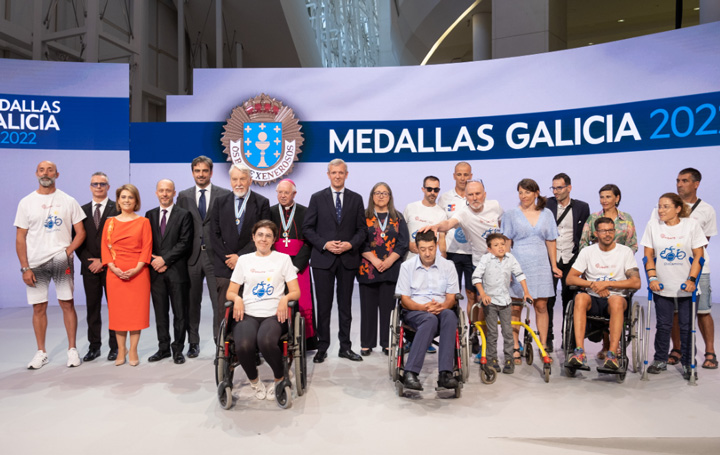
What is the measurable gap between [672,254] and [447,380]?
171 cm

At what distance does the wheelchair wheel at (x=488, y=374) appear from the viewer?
3.59 metres

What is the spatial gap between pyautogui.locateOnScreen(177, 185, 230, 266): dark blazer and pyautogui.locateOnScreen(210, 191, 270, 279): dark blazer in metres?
0.19

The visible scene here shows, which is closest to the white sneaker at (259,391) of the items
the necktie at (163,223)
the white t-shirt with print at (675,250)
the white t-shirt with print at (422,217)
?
the necktie at (163,223)

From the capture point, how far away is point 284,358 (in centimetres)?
321

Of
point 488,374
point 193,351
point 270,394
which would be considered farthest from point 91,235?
point 488,374

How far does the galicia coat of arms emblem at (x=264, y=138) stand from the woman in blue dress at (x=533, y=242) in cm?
384

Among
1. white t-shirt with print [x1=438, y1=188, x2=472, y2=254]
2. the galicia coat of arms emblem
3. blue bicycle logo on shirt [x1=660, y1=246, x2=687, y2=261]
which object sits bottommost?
blue bicycle logo on shirt [x1=660, y1=246, x2=687, y2=261]

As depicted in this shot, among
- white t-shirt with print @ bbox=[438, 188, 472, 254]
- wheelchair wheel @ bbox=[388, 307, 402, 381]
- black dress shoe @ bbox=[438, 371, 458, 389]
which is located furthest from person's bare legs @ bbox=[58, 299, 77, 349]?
white t-shirt with print @ bbox=[438, 188, 472, 254]

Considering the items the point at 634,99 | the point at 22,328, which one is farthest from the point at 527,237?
the point at 22,328

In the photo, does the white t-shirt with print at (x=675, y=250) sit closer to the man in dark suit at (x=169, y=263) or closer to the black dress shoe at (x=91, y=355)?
the man in dark suit at (x=169, y=263)

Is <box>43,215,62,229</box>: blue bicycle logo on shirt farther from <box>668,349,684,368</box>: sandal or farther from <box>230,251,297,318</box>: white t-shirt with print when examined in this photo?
<box>668,349,684,368</box>: sandal

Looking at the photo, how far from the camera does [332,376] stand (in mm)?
Result: 3803

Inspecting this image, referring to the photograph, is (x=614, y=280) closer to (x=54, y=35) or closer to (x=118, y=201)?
(x=118, y=201)

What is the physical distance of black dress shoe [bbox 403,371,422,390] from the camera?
321cm
